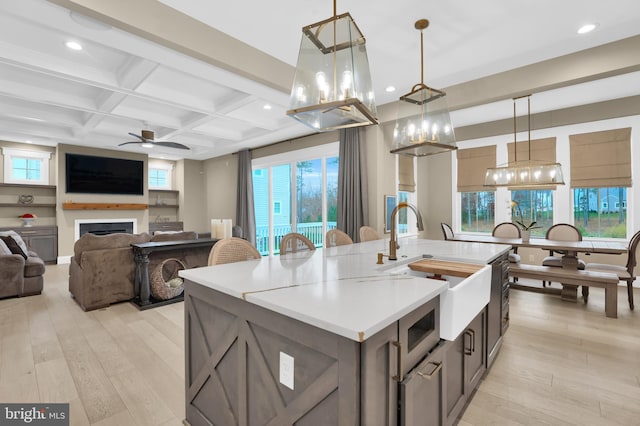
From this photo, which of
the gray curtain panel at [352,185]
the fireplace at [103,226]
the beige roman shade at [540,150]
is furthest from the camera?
the fireplace at [103,226]

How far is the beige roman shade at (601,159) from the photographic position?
183 inches

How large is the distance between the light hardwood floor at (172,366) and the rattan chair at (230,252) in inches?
37.2

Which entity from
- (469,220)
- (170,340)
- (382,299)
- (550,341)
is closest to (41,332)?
(170,340)

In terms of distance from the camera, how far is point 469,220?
6.39 metres

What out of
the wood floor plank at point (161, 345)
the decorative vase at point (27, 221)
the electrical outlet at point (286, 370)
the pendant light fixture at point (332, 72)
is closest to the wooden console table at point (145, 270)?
the wood floor plank at point (161, 345)

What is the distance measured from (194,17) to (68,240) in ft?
22.3

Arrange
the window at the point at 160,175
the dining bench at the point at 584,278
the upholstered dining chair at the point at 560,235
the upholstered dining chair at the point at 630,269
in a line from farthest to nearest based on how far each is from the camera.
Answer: the window at the point at 160,175
the upholstered dining chair at the point at 560,235
the upholstered dining chair at the point at 630,269
the dining bench at the point at 584,278

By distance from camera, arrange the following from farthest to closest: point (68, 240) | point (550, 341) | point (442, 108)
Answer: point (68, 240) < point (550, 341) < point (442, 108)

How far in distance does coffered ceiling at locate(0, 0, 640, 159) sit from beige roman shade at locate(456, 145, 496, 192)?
975 millimetres

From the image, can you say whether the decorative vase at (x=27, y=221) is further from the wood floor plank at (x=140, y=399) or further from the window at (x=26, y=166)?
the wood floor plank at (x=140, y=399)

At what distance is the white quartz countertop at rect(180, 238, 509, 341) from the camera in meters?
1.02

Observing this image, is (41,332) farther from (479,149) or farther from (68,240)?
(479,149)

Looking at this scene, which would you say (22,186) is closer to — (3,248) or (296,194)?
(3,248)

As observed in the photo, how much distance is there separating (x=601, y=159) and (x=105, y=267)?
7381 millimetres
